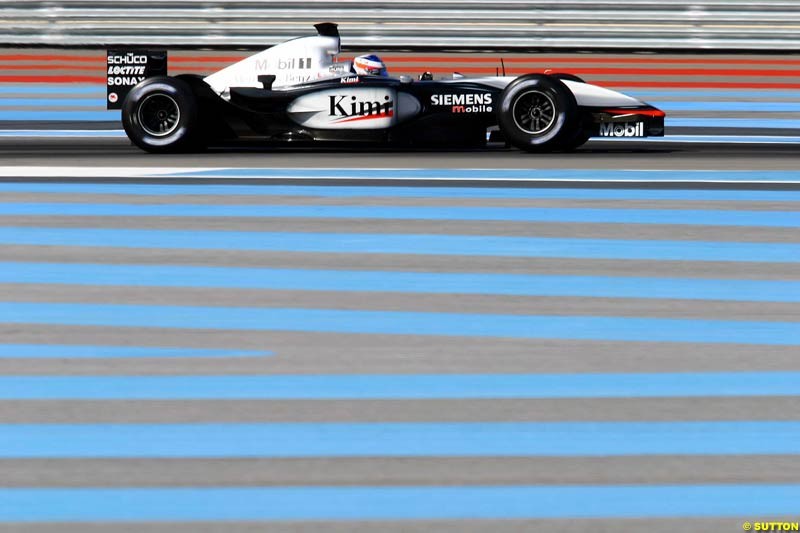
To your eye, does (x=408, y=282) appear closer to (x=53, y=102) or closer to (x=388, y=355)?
(x=388, y=355)

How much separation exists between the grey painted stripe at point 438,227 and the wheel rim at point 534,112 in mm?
2770

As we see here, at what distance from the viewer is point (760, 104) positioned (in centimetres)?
1322

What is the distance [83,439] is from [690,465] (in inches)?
66.4

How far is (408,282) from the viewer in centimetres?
549

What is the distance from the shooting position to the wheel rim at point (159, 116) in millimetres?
9750

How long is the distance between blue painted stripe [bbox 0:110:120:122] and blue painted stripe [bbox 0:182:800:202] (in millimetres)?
4627

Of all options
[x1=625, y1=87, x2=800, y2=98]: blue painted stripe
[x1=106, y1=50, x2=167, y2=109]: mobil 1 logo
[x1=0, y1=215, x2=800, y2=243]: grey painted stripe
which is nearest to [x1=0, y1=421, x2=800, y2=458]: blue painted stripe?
[x1=0, y1=215, x2=800, y2=243]: grey painted stripe

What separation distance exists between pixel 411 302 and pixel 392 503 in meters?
1.95

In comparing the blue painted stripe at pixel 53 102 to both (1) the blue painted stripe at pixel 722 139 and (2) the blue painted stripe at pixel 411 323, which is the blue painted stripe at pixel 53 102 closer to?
(1) the blue painted stripe at pixel 722 139

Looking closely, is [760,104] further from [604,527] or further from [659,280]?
[604,527]

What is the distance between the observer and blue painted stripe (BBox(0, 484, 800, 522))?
3.17 meters

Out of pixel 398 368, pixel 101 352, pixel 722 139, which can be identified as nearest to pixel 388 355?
pixel 398 368

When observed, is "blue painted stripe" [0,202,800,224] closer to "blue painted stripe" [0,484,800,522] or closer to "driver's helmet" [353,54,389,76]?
"driver's helmet" [353,54,389,76]

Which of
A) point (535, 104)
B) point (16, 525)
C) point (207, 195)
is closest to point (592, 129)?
point (535, 104)
